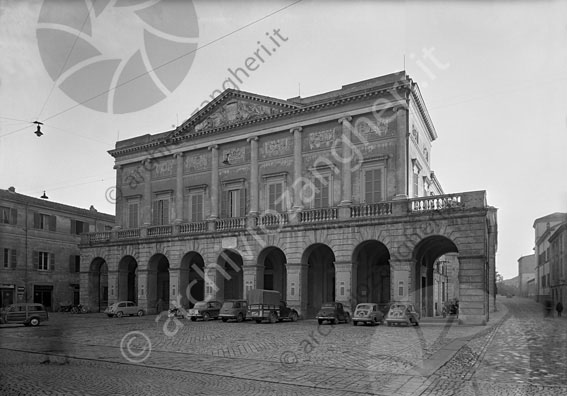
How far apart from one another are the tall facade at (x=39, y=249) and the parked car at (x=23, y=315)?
50.0 feet

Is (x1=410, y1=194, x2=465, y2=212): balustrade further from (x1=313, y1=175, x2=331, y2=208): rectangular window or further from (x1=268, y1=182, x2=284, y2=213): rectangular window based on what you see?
(x1=268, y1=182, x2=284, y2=213): rectangular window

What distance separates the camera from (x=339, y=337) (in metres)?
21.1

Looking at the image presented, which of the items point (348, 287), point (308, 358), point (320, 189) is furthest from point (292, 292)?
point (308, 358)

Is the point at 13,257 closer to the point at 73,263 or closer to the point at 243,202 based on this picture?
the point at 73,263

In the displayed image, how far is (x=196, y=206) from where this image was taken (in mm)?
41219

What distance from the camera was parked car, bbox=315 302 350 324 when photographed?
28.9 metres

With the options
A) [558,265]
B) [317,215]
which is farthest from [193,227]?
[558,265]

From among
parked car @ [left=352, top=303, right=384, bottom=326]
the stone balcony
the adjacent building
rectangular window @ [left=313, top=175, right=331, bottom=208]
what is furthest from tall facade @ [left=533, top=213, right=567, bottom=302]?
the adjacent building

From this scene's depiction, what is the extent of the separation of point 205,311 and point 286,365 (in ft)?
69.9

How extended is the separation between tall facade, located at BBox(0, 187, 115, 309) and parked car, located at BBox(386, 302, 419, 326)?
30293mm

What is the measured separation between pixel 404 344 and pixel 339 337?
3.53m

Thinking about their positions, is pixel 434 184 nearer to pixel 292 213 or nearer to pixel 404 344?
pixel 292 213

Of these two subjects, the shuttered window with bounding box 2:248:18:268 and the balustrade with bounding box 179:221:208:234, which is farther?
the shuttered window with bounding box 2:248:18:268

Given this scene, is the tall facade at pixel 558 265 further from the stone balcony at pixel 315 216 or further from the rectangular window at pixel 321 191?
the rectangular window at pixel 321 191
